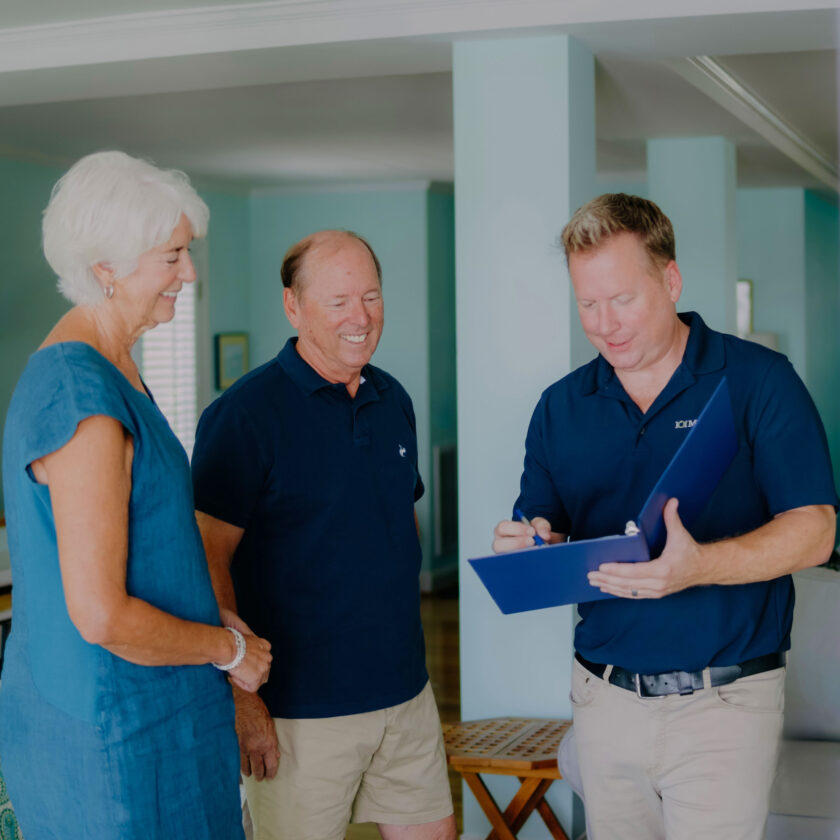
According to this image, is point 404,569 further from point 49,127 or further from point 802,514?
point 49,127

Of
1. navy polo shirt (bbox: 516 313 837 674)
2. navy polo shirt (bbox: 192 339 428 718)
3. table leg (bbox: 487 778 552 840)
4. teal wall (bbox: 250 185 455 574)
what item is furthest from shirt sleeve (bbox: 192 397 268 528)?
teal wall (bbox: 250 185 455 574)

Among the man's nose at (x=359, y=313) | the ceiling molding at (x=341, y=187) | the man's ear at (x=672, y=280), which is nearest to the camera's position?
the man's ear at (x=672, y=280)

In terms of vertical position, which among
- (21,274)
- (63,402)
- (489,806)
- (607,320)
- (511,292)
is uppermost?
(21,274)

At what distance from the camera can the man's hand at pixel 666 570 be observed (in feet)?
5.32

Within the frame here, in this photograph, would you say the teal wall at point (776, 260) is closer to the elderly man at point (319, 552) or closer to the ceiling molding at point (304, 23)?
the ceiling molding at point (304, 23)

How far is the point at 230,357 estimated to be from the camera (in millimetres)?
7586

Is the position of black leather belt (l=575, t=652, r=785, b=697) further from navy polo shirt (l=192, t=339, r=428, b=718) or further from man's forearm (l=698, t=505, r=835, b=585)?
navy polo shirt (l=192, t=339, r=428, b=718)

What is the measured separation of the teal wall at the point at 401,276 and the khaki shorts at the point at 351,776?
17.3 ft

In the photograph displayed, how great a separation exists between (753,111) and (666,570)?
396cm

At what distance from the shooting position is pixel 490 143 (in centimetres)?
321

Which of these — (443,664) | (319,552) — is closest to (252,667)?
(319,552)

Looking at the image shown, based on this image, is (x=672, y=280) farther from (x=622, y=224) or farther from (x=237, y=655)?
→ (x=237, y=655)

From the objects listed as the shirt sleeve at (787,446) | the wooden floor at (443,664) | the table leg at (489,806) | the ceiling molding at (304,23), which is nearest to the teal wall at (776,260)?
the wooden floor at (443,664)

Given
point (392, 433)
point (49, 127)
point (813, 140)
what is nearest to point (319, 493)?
point (392, 433)
